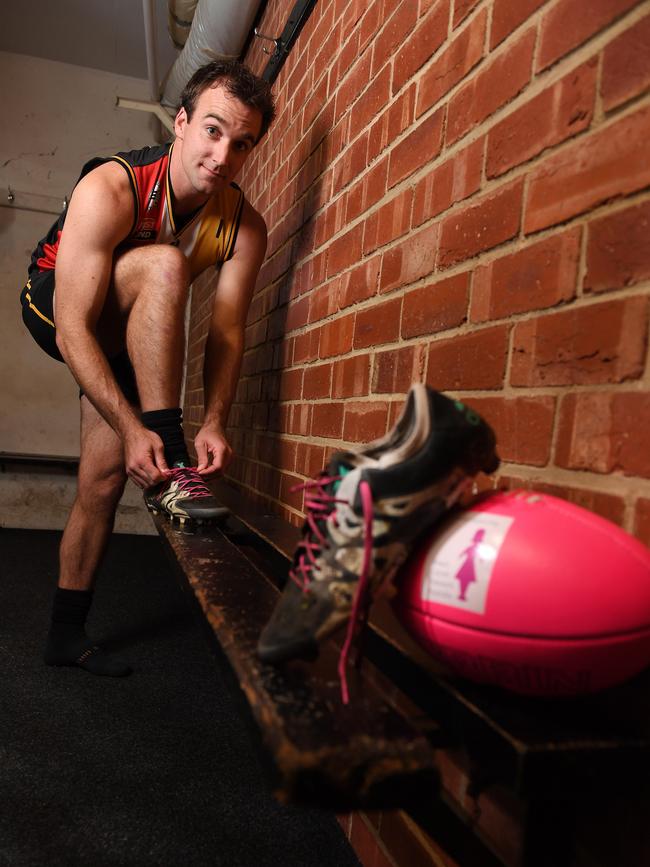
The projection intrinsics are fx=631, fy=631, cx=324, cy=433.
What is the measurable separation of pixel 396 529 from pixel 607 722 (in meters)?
0.25

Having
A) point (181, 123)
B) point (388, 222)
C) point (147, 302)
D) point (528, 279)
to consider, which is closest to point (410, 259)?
point (388, 222)

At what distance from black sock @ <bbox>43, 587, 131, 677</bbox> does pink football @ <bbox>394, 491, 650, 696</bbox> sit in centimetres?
164

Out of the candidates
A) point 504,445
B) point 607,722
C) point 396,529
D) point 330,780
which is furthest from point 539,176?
point 330,780

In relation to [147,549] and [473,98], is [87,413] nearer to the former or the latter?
[473,98]

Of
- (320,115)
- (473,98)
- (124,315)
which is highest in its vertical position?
(320,115)

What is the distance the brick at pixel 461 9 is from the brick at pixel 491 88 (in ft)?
0.42

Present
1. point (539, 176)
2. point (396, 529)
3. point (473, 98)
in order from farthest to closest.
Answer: point (473, 98) → point (539, 176) → point (396, 529)

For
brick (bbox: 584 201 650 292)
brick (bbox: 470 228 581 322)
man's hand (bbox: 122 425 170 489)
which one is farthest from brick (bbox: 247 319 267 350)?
brick (bbox: 584 201 650 292)

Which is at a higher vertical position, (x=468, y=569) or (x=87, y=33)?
(x=87, y=33)

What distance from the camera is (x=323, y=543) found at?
642 millimetres

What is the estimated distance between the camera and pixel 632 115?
2.36ft

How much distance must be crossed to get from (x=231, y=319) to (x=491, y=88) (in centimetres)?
132

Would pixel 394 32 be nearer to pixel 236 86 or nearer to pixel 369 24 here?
pixel 369 24

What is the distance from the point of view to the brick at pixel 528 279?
2.65 feet
